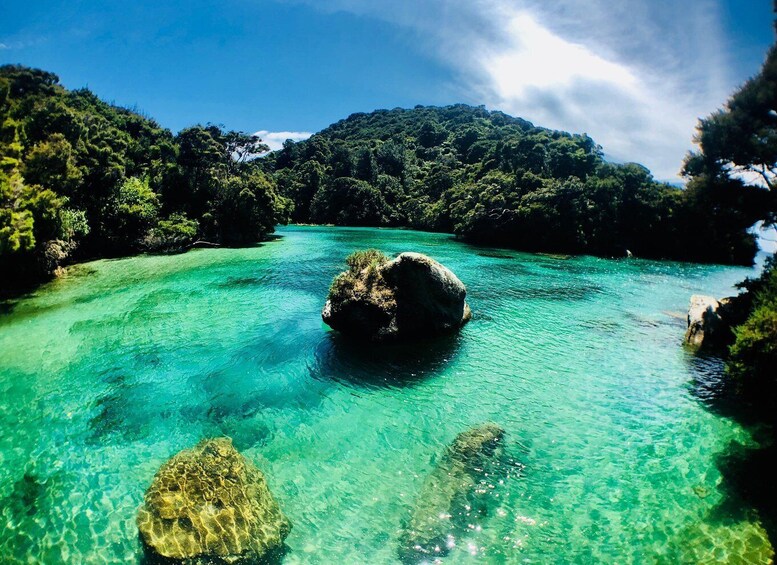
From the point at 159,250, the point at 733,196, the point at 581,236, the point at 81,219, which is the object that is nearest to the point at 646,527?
the point at 733,196

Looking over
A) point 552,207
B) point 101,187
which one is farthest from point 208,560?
point 552,207

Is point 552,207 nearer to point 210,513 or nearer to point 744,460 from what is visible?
point 744,460

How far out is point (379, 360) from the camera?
49.8 feet

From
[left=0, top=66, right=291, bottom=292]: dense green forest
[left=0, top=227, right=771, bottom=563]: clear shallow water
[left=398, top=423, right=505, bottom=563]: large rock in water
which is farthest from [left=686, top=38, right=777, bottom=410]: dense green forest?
[left=0, top=66, right=291, bottom=292]: dense green forest

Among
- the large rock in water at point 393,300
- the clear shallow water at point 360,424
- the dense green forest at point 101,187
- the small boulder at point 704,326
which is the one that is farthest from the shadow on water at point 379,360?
the dense green forest at point 101,187

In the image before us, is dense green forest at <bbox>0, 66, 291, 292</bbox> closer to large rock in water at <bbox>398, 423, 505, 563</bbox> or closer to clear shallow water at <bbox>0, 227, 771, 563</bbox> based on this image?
clear shallow water at <bbox>0, 227, 771, 563</bbox>

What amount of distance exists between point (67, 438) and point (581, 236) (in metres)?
55.8

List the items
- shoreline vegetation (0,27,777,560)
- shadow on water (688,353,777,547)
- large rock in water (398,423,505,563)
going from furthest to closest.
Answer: shoreline vegetation (0,27,777,560) < shadow on water (688,353,777,547) < large rock in water (398,423,505,563)

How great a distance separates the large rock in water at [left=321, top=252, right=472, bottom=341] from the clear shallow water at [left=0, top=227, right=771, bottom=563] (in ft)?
3.22

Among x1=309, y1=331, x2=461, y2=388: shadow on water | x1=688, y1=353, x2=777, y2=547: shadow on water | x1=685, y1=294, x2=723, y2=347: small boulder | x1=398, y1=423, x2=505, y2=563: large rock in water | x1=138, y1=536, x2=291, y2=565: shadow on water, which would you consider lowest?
x1=138, y1=536, x2=291, y2=565: shadow on water

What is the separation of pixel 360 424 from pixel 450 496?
11.5ft

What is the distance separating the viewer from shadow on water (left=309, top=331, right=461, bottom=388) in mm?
13727

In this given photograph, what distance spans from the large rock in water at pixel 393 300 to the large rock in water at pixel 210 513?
890cm

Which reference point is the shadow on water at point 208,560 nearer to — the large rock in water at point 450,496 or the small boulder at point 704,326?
the large rock in water at point 450,496
